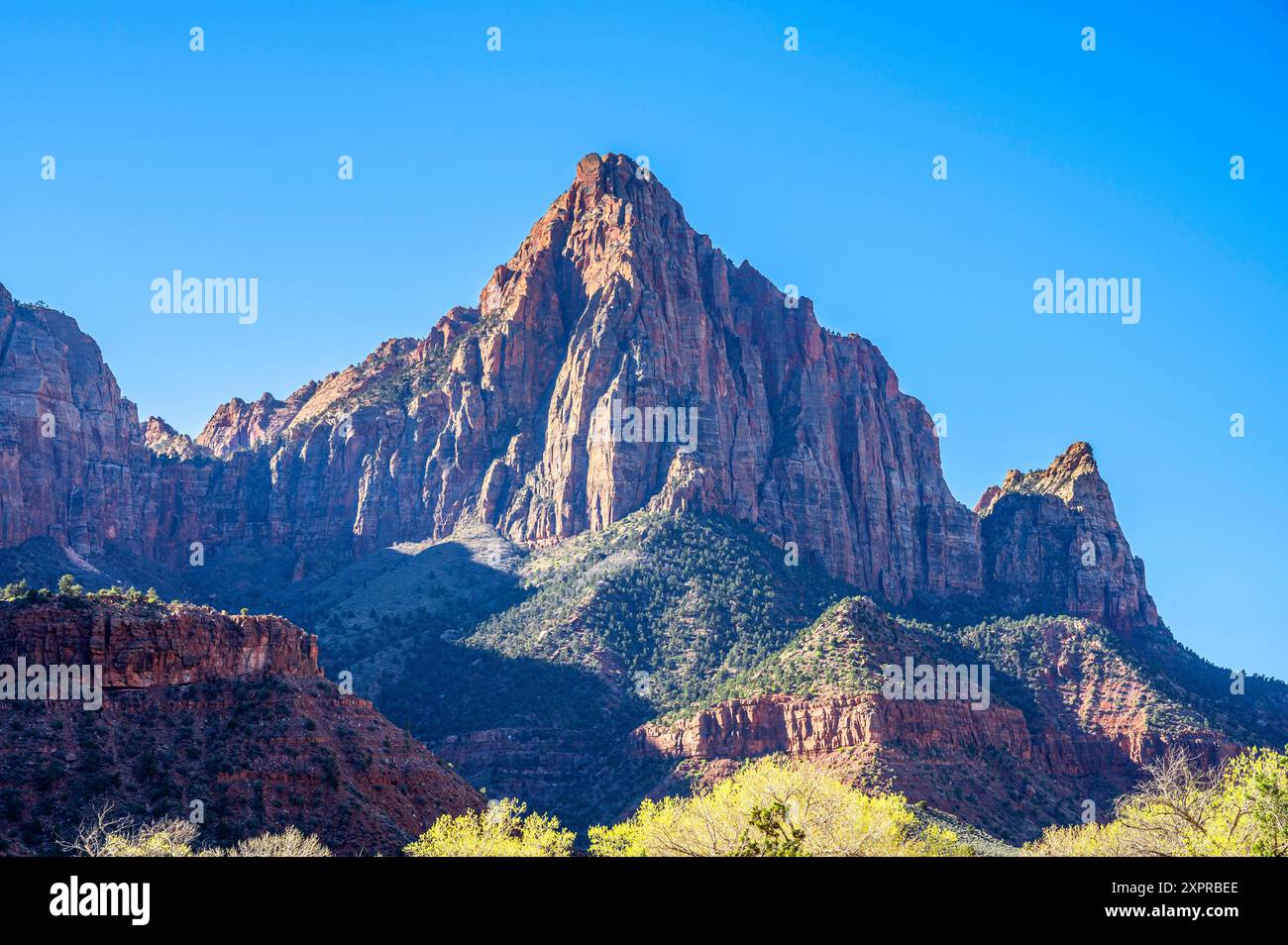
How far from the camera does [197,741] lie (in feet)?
251

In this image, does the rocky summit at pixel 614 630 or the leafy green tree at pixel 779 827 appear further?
Result: the rocky summit at pixel 614 630

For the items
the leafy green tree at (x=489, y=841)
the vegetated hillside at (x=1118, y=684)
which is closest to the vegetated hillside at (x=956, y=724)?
the vegetated hillside at (x=1118, y=684)

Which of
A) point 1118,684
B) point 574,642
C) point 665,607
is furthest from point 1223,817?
point 1118,684

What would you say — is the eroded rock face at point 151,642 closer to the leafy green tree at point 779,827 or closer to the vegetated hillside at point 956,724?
the leafy green tree at point 779,827

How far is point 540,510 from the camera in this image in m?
188

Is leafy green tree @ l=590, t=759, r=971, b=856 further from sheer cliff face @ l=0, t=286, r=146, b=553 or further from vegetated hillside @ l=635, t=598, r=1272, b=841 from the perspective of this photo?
sheer cliff face @ l=0, t=286, r=146, b=553

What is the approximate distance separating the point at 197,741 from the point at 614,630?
77.1 m

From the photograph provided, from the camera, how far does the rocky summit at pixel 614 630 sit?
259 ft

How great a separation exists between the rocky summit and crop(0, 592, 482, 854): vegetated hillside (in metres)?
0.20

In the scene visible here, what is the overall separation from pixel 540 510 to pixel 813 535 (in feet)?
117

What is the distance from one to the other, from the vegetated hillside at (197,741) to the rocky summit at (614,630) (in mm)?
204

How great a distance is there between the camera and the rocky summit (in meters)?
78.9
